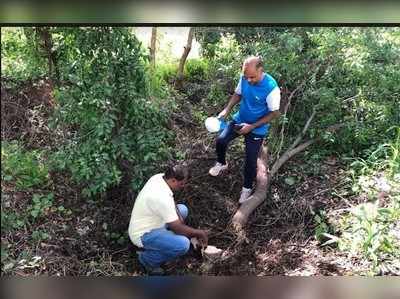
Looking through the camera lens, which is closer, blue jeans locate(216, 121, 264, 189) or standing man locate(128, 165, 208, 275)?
Result: standing man locate(128, 165, 208, 275)

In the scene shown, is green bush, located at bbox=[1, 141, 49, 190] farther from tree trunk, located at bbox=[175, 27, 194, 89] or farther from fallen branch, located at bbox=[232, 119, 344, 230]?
fallen branch, located at bbox=[232, 119, 344, 230]

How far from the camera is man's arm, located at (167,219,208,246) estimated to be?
105 inches

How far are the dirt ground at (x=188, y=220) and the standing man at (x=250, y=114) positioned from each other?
4cm

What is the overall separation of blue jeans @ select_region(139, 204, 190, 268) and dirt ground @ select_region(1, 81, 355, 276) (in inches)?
1.8

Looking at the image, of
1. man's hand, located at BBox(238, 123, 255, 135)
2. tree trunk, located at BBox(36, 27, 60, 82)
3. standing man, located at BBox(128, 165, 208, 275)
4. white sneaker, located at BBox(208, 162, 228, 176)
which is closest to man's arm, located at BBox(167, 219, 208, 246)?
standing man, located at BBox(128, 165, 208, 275)

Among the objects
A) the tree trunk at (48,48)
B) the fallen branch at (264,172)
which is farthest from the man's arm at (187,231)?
the tree trunk at (48,48)

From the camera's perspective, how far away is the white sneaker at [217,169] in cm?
279

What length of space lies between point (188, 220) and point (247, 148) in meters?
0.48

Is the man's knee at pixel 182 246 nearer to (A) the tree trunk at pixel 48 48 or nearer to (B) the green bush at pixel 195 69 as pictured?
(B) the green bush at pixel 195 69

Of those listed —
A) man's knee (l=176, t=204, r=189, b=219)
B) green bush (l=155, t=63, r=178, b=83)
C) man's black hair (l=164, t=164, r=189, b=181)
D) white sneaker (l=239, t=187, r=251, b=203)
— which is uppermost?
green bush (l=155, t=63, r=178, b=83)

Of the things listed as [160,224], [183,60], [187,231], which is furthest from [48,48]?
[187,231]

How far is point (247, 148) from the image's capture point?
278 centimetres

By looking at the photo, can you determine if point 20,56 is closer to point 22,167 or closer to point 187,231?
point 22,167
